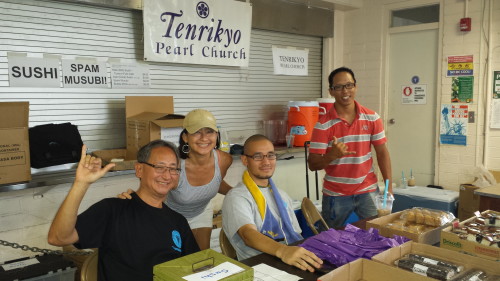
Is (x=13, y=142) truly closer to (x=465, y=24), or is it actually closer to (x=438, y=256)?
(x=438, y=256)

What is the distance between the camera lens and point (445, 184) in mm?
4801

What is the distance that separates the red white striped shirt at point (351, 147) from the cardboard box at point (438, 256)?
1.15 metres

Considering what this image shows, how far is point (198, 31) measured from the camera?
3893 mm

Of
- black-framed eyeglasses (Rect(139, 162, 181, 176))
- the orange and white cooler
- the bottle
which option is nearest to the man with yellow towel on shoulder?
black-framed eyeglasses (Rect(139, 162, 181, 176))

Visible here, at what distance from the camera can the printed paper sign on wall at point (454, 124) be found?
15.0 ft

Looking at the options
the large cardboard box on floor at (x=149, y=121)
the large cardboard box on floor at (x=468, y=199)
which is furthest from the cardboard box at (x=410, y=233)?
the large cardboard box on floor at (x=468, y=199)

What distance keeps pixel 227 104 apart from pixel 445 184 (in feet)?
8.55

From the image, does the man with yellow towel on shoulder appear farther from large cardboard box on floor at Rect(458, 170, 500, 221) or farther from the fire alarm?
the fire alarm

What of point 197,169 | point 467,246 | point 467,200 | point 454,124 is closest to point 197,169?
point 197,169

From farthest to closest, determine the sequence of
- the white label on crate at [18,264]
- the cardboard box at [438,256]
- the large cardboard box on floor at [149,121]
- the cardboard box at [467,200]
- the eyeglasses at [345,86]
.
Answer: the cardboard box at [467,200], the large cardboard box on floor at [149,121], the eyeglasses at [345,86], the white label on crate at [18,264], the cardboard box at [438,256]

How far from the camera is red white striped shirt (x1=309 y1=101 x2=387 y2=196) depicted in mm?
2891

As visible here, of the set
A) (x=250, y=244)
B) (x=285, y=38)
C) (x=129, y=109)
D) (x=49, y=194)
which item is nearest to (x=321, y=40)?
(x=285, y=38)

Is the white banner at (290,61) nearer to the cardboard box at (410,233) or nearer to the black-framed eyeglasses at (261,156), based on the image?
the black-framed eyeglasses at (261,156)

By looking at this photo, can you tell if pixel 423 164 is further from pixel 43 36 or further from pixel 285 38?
pixel 43 36
